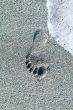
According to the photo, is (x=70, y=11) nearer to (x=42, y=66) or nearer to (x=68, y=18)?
(x=68, y=18)

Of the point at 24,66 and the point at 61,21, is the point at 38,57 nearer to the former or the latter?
the point at 24,66

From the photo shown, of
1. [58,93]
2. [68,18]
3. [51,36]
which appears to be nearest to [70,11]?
[68,18]

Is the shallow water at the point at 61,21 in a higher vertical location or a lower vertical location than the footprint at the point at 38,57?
higher

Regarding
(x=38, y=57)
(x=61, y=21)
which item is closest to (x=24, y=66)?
(x=38, y=57)

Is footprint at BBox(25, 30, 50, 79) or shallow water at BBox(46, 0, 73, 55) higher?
shallow water at BBox(46, 0, 73, 55)
